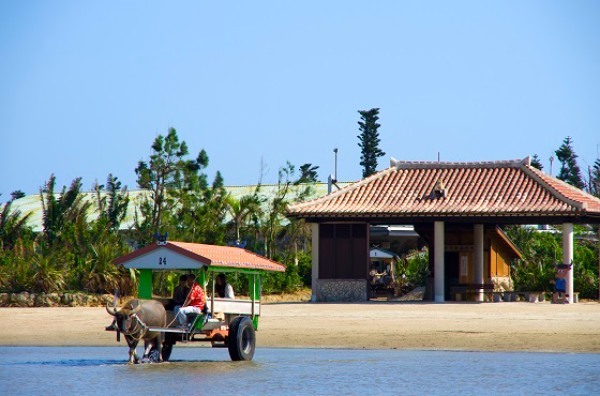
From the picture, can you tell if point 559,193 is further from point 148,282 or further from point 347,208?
point 148,282

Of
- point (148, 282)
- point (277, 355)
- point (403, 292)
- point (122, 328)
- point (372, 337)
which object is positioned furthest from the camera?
point (403, 292)

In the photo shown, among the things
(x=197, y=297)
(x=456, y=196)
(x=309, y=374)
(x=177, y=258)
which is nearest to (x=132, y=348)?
(x=197, y=297)

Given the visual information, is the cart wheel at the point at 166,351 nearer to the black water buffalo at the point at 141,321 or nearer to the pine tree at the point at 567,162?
the black water buffalo at the point at 141,321

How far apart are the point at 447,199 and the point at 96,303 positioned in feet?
38.8

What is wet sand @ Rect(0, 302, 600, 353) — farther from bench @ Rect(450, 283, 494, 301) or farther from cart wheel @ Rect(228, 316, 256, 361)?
bench @ Rect(450, 283, 494, 301)

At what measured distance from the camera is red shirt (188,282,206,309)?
19.9m

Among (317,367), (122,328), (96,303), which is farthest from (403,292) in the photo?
(122,328)

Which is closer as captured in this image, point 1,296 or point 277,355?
point 277,355

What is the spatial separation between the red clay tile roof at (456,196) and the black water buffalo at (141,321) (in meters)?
Result: 17.1

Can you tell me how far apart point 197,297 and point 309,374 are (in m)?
2.36

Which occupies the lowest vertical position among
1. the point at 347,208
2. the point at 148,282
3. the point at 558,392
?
the point at 558,392

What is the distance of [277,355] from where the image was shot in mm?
24172

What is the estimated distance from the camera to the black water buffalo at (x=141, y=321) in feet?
63.0

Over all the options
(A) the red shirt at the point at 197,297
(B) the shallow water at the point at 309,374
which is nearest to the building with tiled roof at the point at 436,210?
(B) the shallow water at the point at 309,374
